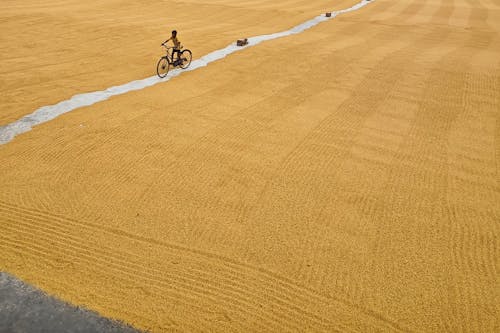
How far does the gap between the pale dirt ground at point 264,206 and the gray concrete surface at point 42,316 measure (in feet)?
0.63

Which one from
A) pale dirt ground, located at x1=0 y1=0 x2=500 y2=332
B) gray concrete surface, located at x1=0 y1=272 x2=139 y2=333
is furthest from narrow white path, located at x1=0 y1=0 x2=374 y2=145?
gray concrete surface, located at x1=0 y1=272 x2=139 y2=333

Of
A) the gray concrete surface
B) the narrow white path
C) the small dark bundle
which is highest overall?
the small dark bundle

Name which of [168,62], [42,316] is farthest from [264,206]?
[168,62]

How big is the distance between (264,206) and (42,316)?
4.37 m

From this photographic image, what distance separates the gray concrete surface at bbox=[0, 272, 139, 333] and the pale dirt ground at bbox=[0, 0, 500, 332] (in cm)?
19

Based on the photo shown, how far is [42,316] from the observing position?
5203 millimetres

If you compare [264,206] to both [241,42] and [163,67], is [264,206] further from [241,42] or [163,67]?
[241,42]

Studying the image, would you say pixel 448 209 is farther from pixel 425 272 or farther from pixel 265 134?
pixel 265 134

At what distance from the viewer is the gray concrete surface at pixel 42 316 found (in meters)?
5.06

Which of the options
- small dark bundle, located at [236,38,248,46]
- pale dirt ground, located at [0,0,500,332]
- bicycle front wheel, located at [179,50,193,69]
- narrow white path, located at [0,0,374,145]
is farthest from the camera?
small dark bundle, located at [236,38,248,46]

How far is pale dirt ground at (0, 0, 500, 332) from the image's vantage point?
5602 millimetres

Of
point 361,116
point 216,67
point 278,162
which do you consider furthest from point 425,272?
point 216,67

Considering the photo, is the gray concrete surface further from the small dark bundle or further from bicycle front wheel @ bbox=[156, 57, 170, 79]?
the small dark bundle

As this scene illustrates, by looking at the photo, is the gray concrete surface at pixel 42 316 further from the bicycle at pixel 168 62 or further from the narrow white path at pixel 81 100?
the bicycle at pixel 168 62
